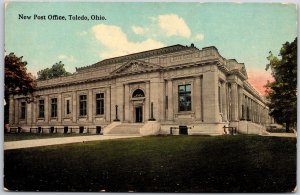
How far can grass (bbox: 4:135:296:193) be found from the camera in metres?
9.05

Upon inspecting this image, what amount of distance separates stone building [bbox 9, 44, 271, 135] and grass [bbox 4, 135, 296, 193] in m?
1.39

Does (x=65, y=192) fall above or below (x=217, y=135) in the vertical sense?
below

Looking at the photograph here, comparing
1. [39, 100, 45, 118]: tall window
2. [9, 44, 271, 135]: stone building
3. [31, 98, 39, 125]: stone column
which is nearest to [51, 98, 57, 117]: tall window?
[9, 44, 271, 135]: stone building

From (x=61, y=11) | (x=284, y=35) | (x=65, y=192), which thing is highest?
(x=61, y=11)

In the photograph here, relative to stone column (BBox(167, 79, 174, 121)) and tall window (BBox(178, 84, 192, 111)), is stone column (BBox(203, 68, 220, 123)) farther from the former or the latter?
stone column (BBox(167, 79, 174, 121))

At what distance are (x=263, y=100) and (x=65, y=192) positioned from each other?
20.8 feet

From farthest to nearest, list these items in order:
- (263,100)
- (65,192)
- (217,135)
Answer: (217,135)
(263,100)
(65,192)

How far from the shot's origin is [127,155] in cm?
976

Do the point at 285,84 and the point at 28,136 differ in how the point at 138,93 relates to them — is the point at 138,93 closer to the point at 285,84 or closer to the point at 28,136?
the point at 28,136

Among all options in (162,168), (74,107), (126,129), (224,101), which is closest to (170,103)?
(224,101)

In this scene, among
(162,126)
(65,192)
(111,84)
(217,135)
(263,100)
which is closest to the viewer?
(65,192)

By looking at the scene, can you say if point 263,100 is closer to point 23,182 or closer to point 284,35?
point 284,35

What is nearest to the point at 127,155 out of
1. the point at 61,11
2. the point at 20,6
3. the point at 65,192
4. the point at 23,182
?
the point at 65,192

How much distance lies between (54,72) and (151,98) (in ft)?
12.0
